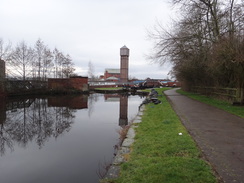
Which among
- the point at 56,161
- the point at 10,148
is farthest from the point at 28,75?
the point at 56,161

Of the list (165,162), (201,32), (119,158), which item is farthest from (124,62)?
(165,162)

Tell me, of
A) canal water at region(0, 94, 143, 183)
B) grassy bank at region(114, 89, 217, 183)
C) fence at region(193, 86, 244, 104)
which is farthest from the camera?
fence at region(193, 86, 244, 104)

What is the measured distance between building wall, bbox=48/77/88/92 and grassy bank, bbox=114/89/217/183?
26484mm

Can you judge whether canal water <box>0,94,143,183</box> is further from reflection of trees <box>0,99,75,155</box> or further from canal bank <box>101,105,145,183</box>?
canal bank <box>101,105,145,183</box>

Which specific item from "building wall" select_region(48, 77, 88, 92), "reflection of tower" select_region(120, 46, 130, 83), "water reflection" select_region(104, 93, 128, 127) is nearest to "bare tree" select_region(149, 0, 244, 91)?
"water reflection" select_region(104, 93, 128, 127)

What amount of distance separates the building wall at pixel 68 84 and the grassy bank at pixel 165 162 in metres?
26.5

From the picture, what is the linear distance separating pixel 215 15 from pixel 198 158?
14433mm

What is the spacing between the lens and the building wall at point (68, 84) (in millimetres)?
29525

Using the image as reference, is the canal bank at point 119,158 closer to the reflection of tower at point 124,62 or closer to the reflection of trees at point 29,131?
the reflection of trees at point 29,131

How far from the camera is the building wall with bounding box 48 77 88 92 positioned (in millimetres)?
29525

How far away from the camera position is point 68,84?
30891 millimetres

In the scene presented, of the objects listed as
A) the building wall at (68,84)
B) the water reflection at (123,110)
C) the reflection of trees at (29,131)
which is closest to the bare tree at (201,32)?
the water reflection at (123,110)

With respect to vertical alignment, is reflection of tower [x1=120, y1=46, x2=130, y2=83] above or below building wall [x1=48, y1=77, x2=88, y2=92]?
above

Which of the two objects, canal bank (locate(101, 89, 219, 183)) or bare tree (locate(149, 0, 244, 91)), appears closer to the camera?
canal bank (locate(101, 89, 219, 183))
